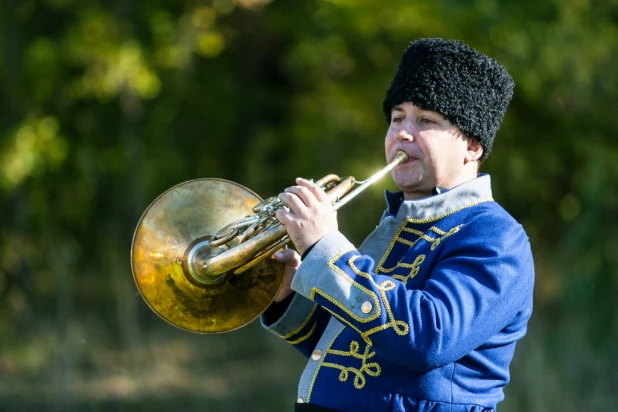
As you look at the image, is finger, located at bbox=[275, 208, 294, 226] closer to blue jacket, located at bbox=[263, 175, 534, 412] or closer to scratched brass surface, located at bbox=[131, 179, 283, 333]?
blue jacket, located at bbox=[263, 175, 534, 412]

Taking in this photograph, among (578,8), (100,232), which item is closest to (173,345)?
(100,232)

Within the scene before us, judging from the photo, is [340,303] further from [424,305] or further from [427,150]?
[427,150]

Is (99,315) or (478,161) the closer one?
(478,161)

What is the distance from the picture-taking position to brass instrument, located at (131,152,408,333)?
301 centimetres

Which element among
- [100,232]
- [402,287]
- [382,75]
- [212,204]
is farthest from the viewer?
[100,232]

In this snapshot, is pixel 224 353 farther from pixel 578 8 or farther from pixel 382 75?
pixel 578 8

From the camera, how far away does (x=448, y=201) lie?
276 centimetres

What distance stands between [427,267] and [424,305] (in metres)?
0.23

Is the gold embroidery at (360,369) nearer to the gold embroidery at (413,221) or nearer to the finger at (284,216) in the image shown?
the gold embroidery at (413,221)

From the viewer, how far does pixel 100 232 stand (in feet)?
33.8

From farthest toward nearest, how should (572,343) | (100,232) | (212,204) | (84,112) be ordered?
(100,232), (84,112), (572,343), (212,204)

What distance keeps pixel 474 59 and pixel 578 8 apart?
17.9 ft

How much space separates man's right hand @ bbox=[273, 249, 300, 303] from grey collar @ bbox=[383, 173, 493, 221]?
406 mm

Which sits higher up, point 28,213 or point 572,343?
point 28,213
